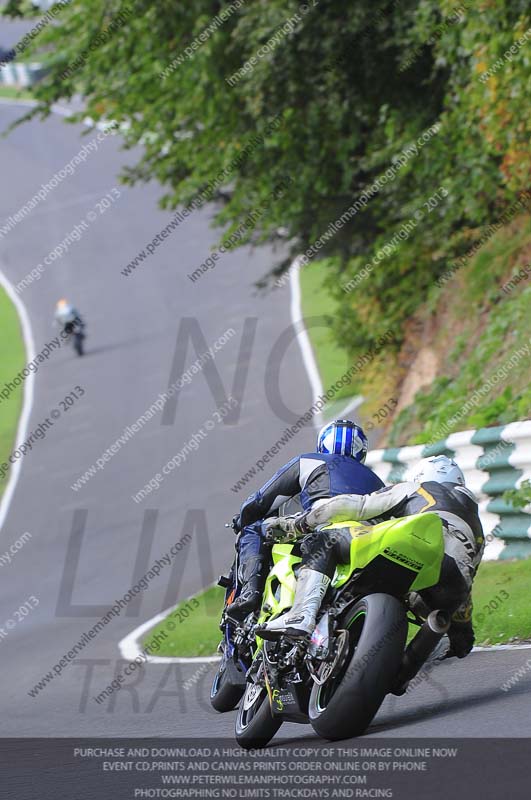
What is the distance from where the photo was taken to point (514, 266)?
54.7 feet

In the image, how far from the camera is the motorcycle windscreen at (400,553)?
5.97m

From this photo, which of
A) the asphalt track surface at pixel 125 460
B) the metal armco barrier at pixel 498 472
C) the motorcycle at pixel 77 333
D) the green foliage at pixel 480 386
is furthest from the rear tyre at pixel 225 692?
the motorcycle at pixel 77 333

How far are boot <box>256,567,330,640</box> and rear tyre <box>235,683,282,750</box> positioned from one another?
0.42 meters

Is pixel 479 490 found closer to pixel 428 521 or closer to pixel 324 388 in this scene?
pixel 428 521

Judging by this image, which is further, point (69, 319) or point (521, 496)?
point (69, 319)

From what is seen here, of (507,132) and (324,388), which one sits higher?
(507,132)

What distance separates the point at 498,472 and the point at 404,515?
4.48m

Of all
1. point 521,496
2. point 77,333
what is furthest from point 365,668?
point 77,333

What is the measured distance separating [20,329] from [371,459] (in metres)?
27.2

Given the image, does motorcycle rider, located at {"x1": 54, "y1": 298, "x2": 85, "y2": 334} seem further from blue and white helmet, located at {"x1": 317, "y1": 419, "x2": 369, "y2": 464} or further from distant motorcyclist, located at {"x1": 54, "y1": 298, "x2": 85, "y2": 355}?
blue and white helmet, located at {"x1": 317, "y1": 419, "x2": 369, "y2": 464}

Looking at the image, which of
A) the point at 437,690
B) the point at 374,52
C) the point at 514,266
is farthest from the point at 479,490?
the point at 374,52

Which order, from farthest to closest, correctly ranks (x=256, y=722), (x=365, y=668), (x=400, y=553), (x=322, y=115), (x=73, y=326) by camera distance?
(x=73, y=326)
(x=322, y=115)
(x=256, y=722)
(x=400, y=553)
(x=365, y=668)

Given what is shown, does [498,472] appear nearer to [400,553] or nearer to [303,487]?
[303,487]

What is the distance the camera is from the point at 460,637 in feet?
22.1
